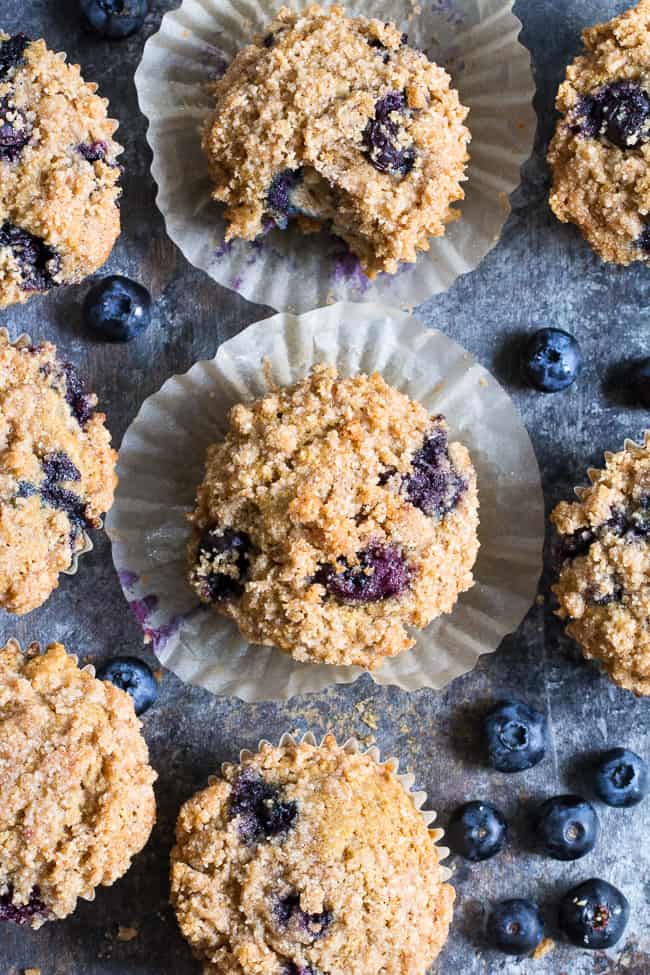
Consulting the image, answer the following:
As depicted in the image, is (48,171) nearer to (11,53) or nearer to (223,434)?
(11,53)

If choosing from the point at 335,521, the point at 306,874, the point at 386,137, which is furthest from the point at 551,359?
the point at 306,874

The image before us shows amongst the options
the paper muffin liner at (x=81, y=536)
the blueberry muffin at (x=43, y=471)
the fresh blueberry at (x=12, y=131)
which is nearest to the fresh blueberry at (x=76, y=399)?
the blueberry muffin at (x=43, y=471)

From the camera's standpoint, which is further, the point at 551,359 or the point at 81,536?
the point at 551,359

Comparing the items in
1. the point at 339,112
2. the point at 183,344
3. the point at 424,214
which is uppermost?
the point at 339,112

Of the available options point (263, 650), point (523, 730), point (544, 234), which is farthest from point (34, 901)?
point (544, 234)

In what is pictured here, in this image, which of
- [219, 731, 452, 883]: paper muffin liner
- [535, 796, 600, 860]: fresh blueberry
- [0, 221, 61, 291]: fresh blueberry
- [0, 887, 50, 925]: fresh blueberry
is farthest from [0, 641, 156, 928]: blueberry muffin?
[535, 796, 600, 860]: fresh blueberry

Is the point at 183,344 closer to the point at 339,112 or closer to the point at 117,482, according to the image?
the point at 117,482
